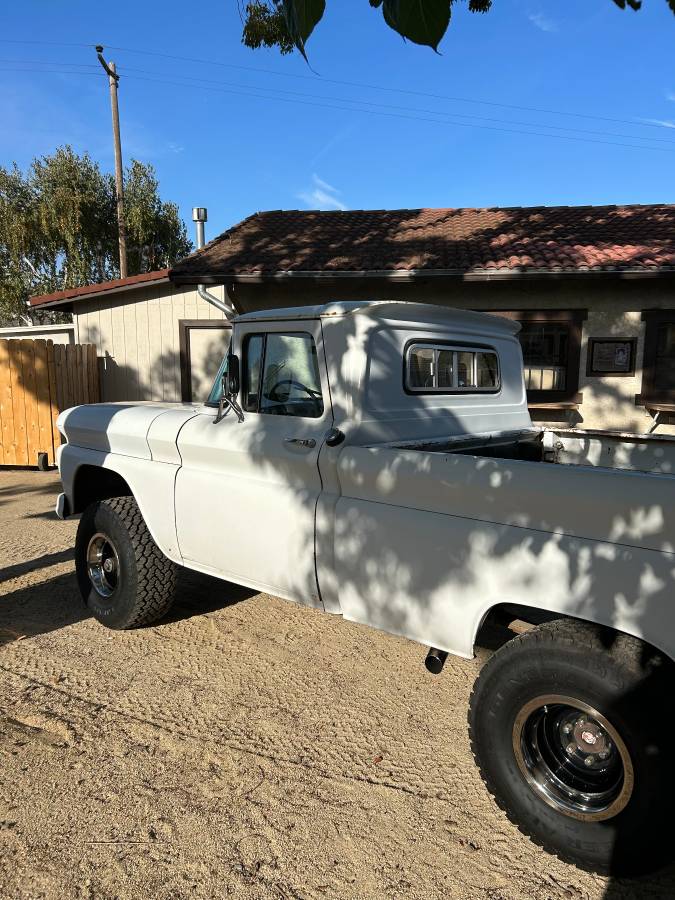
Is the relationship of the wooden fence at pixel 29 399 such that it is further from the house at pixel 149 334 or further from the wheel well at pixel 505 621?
the wheel well at pixel 505 621

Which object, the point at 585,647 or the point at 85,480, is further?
the point at 85,480

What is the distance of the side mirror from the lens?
3.25 metres

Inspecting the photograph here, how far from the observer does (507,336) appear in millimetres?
4129

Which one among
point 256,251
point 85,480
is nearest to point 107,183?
point 256,251

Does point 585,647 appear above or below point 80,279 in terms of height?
below

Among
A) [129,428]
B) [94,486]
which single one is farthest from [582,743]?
[94,486]

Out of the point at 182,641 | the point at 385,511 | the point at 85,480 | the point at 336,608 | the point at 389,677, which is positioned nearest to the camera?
the point at 385,511

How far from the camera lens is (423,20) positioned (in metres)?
1.00

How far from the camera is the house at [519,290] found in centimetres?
892

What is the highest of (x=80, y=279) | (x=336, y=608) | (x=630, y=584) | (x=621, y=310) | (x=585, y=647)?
(x=80, y=279)

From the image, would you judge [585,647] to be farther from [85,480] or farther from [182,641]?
[85,480]

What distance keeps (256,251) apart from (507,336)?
279 inches

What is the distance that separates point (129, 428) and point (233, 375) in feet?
3.23

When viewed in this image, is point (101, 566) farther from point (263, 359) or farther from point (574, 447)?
point (574, 447)
